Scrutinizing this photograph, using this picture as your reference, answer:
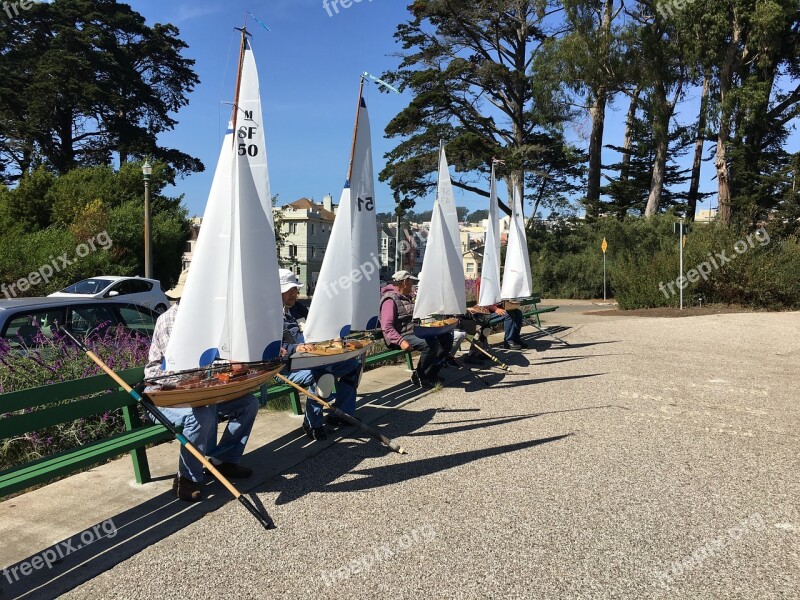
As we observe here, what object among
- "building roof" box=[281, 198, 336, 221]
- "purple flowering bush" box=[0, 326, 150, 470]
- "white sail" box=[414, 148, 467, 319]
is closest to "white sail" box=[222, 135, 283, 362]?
"purple flowering bush" box=[0, 326, 150, 470]

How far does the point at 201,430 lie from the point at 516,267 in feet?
29.2

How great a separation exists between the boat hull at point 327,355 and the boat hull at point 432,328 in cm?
170

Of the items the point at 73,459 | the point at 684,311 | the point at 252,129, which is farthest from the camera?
the point at 684,311

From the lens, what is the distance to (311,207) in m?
75.8

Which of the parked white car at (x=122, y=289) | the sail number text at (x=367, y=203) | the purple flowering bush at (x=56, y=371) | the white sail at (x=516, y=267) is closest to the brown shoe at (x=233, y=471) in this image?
the purple flowering bush at (x=56, y=371)

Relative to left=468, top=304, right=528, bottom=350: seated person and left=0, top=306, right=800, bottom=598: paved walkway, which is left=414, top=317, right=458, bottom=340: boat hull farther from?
left=468, top=304, right=528, bottom=350: seated person

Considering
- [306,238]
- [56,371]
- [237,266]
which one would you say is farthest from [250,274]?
[306,238]

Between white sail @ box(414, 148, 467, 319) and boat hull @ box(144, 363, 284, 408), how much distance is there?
3985 millimetres

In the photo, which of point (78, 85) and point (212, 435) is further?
point (78, 85)

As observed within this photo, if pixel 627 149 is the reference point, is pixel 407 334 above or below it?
below

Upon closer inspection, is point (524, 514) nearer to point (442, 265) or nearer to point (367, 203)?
point (367, 203)

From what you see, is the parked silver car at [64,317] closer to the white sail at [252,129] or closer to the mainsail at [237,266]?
the mainsail at [237,266]

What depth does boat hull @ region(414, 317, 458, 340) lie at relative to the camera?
7.25m

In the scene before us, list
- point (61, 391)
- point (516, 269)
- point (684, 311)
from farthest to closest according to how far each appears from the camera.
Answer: point (684, 311)
point (516, 269)
point (61, 391)
